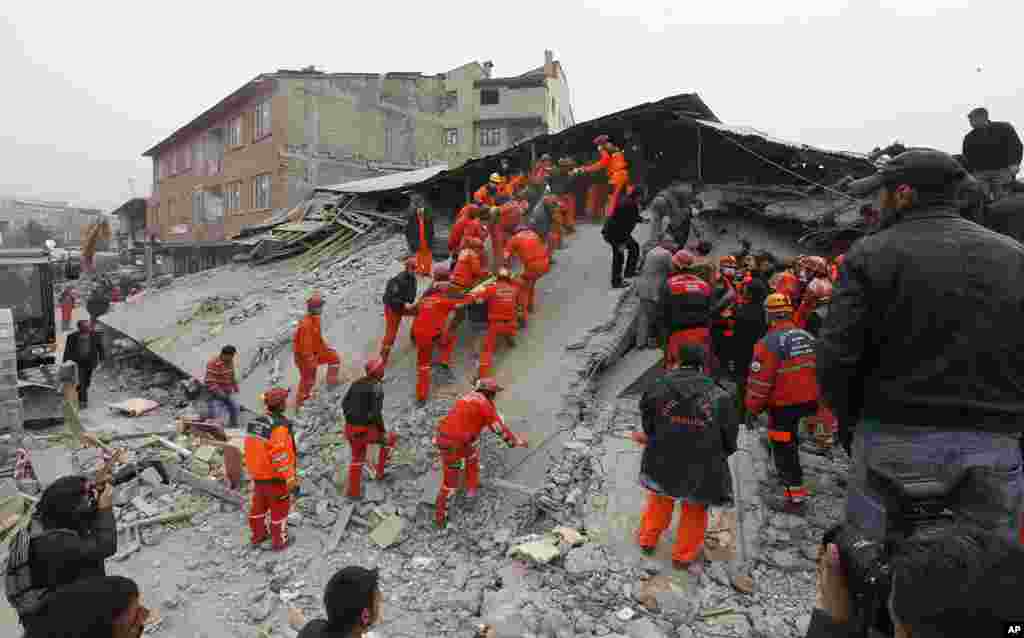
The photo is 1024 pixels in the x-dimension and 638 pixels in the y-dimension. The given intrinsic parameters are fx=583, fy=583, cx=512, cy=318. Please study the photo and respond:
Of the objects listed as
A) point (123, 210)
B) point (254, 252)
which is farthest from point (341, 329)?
point (123, 210)

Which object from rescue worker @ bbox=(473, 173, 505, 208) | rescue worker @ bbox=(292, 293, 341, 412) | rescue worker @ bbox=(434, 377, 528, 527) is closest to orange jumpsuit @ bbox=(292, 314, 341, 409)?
rescue worker @ bbox=(292, 293, 341, 412)

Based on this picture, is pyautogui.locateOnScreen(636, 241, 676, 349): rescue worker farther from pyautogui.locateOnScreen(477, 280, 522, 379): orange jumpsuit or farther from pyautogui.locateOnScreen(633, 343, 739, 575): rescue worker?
pyautogui.locateOnScreen(633, 343, 739, 575): rescue worker

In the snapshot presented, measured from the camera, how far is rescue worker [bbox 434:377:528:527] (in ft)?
19.4

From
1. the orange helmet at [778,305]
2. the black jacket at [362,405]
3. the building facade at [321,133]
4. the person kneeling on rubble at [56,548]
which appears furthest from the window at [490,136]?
the person kneeling on rubble at [56,548]

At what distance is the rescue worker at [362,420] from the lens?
6.45 m

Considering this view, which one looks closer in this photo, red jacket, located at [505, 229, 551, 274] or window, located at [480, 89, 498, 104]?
red jacket, located at [505, 229, 551, 274]

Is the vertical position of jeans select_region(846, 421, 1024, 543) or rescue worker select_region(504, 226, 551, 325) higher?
rescue worker select_region(504, 226, 551, 325)

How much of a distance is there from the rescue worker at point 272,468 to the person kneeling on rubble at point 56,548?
241 cm

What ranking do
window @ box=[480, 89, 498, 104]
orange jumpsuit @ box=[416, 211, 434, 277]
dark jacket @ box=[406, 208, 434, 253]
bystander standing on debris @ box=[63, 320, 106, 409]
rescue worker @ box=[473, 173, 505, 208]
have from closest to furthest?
bystander standing on debris @ box=[63, 320, 106, 409], rescue worker @ box=[473, 173, 505, 208], orange jumpsuit @ box=[416, 211, 434, 277], dark jacket @ box=[406, 208, 434, 253], window @ box=[480, 89, 498, 104]

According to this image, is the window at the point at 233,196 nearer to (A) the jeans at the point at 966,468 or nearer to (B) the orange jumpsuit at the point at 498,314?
(B) the orange jumpsuit at the point at 498,314

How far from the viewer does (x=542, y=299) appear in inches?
379

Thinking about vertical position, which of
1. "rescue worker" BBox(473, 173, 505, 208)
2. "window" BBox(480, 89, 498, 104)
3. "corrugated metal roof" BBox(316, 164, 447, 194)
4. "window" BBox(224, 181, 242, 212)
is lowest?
"rescue worker" BBox(473, 173, 505, 208)

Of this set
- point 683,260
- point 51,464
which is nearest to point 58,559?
point 683,260

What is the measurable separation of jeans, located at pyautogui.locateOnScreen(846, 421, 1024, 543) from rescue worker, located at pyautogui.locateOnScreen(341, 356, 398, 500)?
5.17 meters
